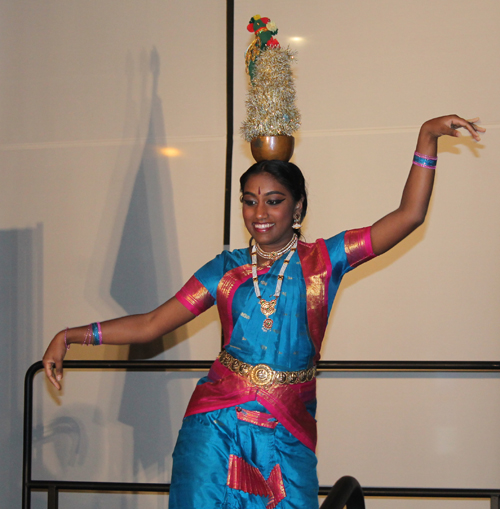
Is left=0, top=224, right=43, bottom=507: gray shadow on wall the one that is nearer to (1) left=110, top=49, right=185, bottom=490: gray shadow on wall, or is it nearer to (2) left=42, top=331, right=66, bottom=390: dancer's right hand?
(1) left=110, top=49, right=185, bottom=490: gray shadow on wall

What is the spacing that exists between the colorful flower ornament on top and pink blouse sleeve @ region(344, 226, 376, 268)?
37 cm

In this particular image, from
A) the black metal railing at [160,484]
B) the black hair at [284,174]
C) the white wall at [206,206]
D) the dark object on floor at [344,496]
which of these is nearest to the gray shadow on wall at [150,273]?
the white wall at [206,206]

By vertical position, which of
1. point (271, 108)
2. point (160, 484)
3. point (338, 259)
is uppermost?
point (271, 108)

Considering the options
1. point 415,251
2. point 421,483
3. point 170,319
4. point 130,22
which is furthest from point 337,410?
point 130,22

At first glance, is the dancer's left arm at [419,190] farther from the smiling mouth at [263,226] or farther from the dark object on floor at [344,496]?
the dark object on floor at [344,496]

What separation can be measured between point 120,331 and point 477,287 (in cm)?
193

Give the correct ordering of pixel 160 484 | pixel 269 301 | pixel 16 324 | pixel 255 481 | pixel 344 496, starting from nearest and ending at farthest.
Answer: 1. pixel 344 496
2. pixel 255 481
3. pixel 269 301
4. pixel 160 484
5. pixel 16 324

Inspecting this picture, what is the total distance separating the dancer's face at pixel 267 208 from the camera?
6.28 ft

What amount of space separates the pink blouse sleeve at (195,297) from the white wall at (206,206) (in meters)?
1.31

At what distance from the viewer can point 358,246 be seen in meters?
1.88

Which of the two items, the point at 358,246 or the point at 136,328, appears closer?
the point at 358,246

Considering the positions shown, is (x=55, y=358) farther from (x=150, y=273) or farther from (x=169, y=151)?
(x=169, y=151)

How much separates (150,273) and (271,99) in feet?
5.46

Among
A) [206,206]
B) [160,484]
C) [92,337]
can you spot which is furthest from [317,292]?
[206,206]
